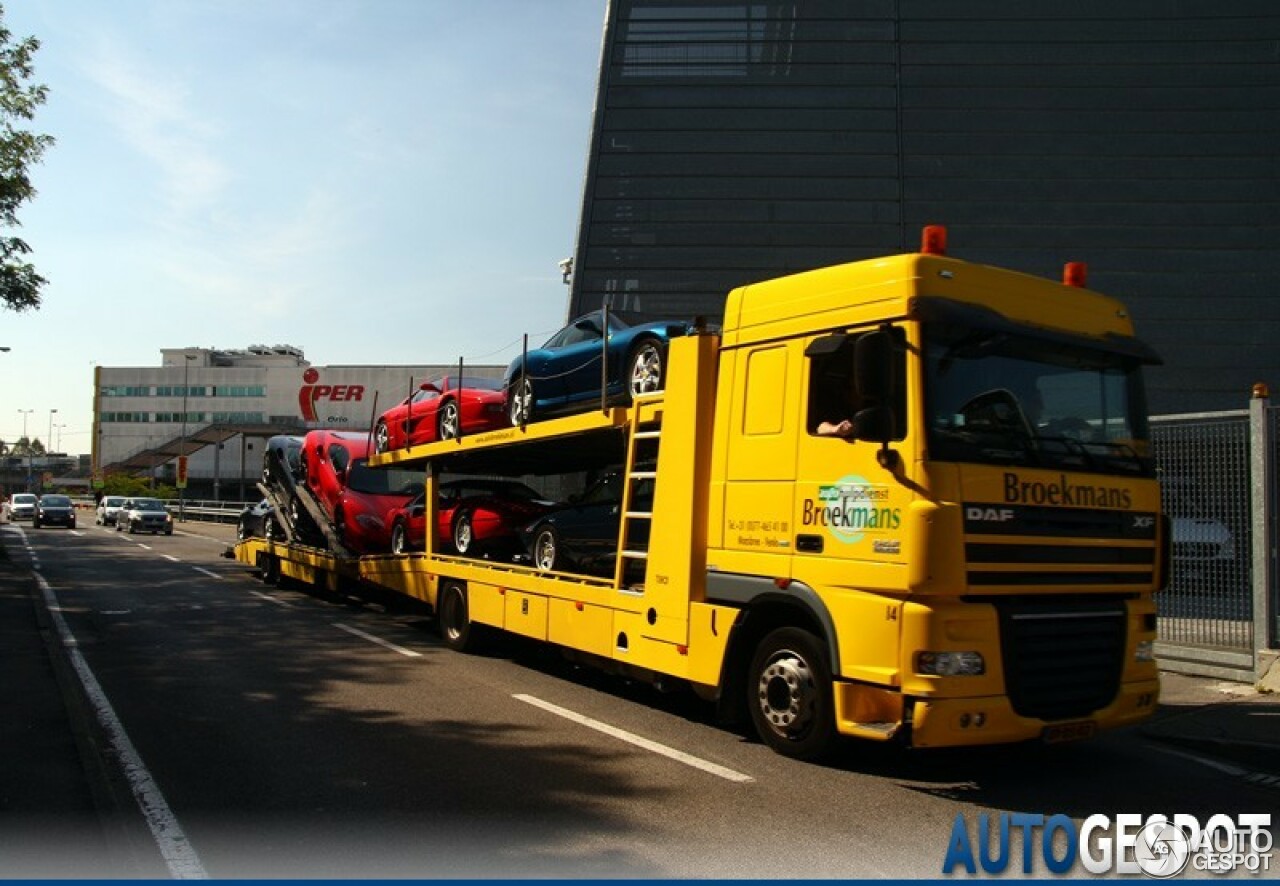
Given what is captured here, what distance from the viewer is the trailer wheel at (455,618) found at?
11.1 metres

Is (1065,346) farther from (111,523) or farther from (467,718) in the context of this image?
(111,523)

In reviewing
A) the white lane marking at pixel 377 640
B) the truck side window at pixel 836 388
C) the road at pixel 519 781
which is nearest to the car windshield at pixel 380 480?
the white lane marking at pixel 377 640

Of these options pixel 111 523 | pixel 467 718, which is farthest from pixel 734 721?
pixel 111 523

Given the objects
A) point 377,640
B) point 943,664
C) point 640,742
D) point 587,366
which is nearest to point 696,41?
point 377,640

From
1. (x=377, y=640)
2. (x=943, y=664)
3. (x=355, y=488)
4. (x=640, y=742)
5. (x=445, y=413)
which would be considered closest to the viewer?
(x=943, y=664)

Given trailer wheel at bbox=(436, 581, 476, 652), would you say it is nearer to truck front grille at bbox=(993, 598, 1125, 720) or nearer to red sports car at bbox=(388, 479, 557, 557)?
red sports car at bbox=(388, 479, 557, 557)

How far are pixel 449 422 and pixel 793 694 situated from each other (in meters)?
6.93

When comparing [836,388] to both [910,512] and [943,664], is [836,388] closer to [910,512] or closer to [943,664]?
[910,512]

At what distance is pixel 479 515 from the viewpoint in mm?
11672

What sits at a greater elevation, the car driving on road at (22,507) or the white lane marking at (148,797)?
the car driving on road at (22,507)

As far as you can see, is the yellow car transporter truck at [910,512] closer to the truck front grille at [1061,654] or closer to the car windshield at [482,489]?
the truck front grille at [1061,654]

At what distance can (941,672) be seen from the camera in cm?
567

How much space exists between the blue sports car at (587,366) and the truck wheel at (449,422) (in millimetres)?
898

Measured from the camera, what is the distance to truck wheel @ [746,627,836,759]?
20.7ft
